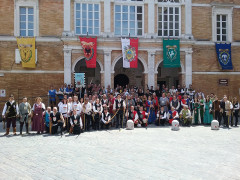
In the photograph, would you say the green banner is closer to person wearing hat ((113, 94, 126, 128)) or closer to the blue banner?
the blue banner

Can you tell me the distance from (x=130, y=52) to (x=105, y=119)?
7.79 meters

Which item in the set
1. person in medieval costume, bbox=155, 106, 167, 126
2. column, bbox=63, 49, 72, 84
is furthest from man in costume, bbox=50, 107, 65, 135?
column, bbox=63, 49, 72, 84

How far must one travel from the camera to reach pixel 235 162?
7.51m

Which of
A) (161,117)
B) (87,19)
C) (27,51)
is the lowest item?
(161,117)

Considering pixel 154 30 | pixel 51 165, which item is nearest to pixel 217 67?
pixel 154 30

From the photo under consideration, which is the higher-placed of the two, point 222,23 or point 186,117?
point 222,23

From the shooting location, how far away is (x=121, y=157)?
26.5ft

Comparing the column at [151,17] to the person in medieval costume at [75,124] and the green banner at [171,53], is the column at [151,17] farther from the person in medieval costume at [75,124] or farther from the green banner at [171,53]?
the person in medieval costume at [75,124]

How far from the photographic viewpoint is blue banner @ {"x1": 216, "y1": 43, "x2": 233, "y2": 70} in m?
22.6

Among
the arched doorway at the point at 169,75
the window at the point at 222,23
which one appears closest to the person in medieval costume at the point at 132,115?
the window at the point at 222,23

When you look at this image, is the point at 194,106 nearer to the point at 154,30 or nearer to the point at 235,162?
the point at 154,30

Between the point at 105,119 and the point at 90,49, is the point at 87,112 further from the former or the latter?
the point at 90,49

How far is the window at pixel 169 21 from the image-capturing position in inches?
874

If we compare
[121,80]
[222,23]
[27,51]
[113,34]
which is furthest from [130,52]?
[222,23]
